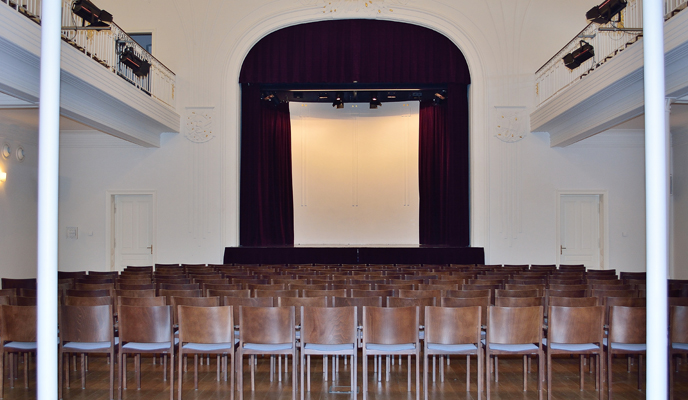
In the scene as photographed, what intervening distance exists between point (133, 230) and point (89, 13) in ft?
21.3

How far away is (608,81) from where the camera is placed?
26.1 feet

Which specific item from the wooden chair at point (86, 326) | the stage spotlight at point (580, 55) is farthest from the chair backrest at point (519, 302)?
the stage spotlight at point (580, 55)

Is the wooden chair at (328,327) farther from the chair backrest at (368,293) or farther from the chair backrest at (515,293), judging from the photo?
the chair backrest at (515,293)

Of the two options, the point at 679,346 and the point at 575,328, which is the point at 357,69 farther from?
the point at 679,346

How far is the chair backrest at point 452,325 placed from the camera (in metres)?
4.00

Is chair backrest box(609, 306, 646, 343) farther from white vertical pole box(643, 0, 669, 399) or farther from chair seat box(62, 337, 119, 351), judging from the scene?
chair seat box(62, 337, 119, 351)

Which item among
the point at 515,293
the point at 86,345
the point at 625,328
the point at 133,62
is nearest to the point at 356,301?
the point at 515,293

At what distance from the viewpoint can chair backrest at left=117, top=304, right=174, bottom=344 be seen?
4.20 m

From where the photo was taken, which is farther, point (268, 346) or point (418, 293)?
point (418, 293)

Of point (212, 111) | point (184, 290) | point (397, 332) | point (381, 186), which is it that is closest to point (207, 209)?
point (212, 111)

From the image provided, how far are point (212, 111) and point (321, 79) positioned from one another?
2.94 meters

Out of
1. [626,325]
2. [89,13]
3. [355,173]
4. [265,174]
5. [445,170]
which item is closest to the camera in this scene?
[626,325]

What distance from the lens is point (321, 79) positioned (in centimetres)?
1241

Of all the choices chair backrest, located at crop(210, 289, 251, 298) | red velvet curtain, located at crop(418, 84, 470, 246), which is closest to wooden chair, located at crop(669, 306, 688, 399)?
chair backrest, located at crop(210, 289, 251, 298)
